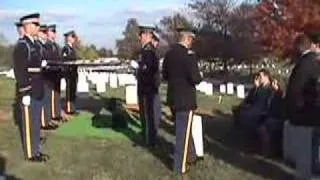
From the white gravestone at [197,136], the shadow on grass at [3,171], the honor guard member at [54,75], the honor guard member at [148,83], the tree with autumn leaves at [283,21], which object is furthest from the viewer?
the tree with autumn leaves at [283,21]

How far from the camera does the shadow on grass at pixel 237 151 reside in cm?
1100

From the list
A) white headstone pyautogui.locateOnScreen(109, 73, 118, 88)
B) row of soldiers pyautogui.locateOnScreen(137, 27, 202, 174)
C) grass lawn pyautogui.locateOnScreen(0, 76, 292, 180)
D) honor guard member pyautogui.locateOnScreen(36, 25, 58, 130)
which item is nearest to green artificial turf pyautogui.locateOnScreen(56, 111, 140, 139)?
grass lawn pyautogui.locateOnScreen(0, 76, 292, 180)

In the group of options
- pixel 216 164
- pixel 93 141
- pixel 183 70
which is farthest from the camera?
pixel 93 141

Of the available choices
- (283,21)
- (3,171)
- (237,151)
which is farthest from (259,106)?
(283,21)

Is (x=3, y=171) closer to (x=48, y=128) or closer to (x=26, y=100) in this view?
(x=26, y=100)

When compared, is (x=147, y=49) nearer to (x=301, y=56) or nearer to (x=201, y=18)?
(x=301, y=56)

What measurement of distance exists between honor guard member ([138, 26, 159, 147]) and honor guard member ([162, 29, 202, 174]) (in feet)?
8.47

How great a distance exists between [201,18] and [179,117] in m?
53.5

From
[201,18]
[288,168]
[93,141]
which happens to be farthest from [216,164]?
[201,18]

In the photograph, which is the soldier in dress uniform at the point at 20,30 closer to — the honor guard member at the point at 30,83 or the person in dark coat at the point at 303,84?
the honor guard member at the point at 30,83

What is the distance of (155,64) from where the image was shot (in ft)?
45.1

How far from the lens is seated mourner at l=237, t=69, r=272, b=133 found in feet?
44.7

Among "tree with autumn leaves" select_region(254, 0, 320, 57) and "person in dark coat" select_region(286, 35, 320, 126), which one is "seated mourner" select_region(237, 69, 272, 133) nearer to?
"person in dark coat" select_region(286, 35, 320, 126)

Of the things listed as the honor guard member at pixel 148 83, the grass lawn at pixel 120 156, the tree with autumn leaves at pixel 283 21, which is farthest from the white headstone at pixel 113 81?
the honor guard member at pixel 148 83
